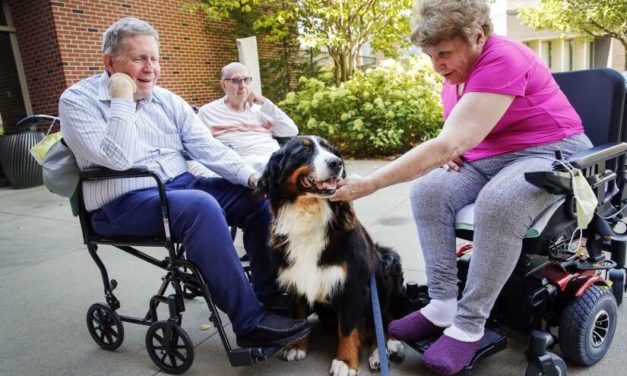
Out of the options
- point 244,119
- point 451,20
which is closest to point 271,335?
point 451,20

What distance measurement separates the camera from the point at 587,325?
1.93m

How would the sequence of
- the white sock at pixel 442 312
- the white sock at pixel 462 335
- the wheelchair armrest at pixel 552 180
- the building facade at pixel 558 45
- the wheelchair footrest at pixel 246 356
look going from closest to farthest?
the wheelchair armrest at pixel 552 180, the white sock at pixel 462 335, the wheelchair footrest at pixel 246 356, the white sock at pixel 442 312, the building facade at pixel 558 45

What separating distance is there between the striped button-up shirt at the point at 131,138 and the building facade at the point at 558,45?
22.6m

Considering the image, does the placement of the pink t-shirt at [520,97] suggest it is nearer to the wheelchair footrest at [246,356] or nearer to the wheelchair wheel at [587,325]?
the wheelchair wheel at [587,325]

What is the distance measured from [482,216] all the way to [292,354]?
1.17 meters

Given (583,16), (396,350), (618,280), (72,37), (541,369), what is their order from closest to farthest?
(541,369) < (396,350) < (618,280) < (72,37) < (583,16)

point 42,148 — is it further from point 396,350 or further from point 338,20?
point 338,20

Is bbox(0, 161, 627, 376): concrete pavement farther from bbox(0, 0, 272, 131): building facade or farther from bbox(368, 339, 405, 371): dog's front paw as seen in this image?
bbox(0, 0, 272, 131): building facade

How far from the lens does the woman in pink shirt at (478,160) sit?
180 cm

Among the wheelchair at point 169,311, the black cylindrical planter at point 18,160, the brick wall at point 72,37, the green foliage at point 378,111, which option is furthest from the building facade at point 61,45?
the wheelchair at point 169,311

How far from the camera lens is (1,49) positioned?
8.61 metres

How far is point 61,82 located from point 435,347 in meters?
8.20

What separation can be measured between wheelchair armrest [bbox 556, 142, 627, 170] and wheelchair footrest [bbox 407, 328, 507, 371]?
79cm

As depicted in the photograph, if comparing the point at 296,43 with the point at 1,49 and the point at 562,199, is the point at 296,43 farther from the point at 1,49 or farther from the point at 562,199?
the point at 562,199
